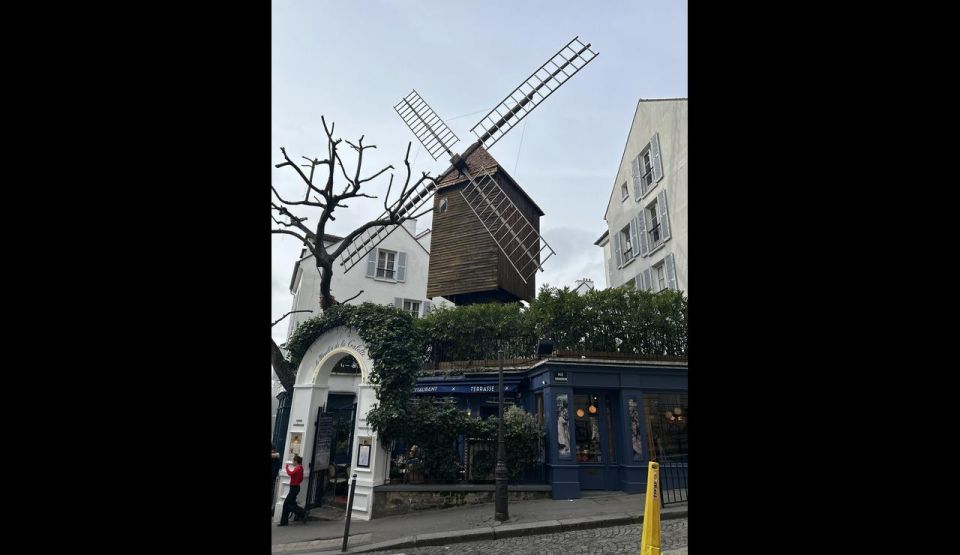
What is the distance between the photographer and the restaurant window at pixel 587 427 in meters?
12.9

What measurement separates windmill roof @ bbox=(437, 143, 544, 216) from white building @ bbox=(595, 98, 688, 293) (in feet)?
16.8

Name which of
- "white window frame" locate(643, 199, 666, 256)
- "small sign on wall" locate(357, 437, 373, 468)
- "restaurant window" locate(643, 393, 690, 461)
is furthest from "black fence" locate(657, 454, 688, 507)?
"white window frame" locate(643, 199, 666, 256)

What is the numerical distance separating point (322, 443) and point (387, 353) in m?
2.58

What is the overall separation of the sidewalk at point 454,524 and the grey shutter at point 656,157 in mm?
12685

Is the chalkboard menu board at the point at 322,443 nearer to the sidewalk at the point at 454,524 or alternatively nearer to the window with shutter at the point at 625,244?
the sidewalk at the point at 454,524

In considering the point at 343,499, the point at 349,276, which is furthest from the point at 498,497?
the point at 349,276

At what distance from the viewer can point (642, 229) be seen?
2044cm

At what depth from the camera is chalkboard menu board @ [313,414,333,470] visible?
1111 centimetres

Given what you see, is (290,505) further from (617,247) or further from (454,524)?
(617,247)

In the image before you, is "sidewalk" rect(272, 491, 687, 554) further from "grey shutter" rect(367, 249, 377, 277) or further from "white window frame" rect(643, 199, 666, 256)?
"grey shutter" rect(367, 249, 377, 277)

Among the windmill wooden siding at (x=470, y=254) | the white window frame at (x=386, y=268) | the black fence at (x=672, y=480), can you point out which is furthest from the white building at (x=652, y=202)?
the white window frame at (x=386, y=268)
